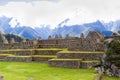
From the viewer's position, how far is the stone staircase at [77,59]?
5103 centimetres

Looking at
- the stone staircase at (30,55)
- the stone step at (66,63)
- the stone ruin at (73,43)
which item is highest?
the stone ruin at (73,43)

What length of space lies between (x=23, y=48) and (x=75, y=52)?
20.8m

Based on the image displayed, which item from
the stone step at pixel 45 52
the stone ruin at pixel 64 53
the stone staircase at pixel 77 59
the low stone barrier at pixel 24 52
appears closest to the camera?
the stone staircase at pixel 77 59

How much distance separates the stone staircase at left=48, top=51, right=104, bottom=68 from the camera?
167ft

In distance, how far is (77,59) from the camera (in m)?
52.7

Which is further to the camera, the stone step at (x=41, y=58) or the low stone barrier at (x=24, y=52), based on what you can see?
the low stone barrier at (x=24, y=52)

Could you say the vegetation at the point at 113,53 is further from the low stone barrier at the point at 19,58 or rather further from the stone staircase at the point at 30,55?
the low stone barrier at the point at 19,58

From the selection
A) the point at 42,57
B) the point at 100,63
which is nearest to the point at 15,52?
the point at 42,57

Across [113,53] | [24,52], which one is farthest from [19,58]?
[113,53]

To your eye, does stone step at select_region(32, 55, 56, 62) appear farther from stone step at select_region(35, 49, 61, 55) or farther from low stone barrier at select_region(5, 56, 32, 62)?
stone step at select_region(35, 49, 61, 55)

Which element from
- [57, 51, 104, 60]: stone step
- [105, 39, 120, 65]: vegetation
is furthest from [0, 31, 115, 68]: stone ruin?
[105, 39, 120, 65]: vegetation

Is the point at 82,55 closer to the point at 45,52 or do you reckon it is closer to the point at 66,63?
the point at 66,63

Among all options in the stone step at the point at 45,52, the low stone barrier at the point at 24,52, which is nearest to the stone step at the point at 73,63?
the stone step at the point at 45,52

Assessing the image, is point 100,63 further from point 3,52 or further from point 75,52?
point 3,52
